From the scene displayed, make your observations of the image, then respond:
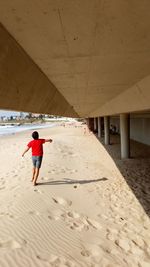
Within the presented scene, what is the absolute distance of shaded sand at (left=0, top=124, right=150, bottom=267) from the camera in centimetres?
584

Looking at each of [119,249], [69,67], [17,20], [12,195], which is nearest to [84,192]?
[12,195]

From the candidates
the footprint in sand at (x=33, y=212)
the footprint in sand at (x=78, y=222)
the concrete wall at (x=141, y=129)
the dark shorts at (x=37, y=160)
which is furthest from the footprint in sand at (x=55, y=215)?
the concrete wall at (x=141, y=129)

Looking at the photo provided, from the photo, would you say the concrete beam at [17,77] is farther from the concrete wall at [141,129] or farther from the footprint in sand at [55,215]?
the concrete wall at [141,129]

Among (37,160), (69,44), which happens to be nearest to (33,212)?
(37,160)

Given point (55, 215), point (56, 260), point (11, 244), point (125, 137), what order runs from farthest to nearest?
point (125, 137)
point (55, 215)
point (11, 244)
point (56, 260)

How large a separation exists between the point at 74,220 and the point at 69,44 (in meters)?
5.24

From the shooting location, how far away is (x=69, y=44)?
3.43 m

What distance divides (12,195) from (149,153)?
10436mm

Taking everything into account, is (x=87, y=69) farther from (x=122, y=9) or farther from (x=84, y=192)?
(x=84, y=192)

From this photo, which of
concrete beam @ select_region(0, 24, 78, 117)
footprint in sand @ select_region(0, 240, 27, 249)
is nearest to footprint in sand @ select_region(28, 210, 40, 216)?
footprint in sand @ select_region(0, 240, 27, 249)

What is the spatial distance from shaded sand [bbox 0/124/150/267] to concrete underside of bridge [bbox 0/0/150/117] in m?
3.08

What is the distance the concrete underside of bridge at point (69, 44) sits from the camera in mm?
2480

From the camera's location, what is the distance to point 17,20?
2.64 m

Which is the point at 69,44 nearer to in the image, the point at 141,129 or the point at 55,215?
the point at 55,215
